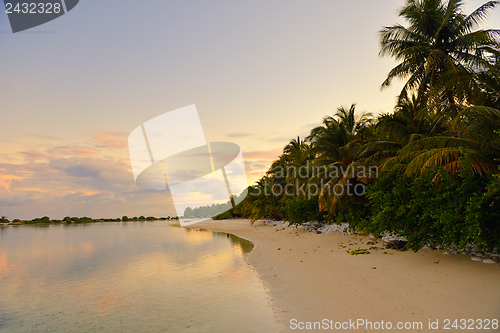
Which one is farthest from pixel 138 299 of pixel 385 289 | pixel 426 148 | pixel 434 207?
pixel 426 148

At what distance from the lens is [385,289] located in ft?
28.1

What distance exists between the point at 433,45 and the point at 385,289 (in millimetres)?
17795

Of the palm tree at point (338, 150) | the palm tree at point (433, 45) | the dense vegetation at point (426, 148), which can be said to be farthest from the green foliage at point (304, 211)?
the palm tree at point (433, 45)

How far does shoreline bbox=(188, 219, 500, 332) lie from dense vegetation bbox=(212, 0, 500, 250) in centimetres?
113

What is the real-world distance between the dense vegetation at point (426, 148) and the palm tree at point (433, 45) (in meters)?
0.06

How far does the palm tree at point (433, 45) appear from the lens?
17547 mm

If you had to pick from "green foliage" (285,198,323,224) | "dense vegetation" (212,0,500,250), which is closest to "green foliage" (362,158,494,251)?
"dense vegetation" (212,0,500,250)

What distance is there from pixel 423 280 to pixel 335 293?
2821 mm

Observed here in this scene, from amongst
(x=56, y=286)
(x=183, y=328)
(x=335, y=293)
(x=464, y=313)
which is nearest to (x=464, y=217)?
(x=464, y=313)

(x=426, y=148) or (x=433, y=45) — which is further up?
(x=433, y=45)

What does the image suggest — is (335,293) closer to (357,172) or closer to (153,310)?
(153,310)

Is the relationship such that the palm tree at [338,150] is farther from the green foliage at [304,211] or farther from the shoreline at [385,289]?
the shoreline at [385,289]

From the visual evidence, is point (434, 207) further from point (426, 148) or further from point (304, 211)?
point (304, 211)

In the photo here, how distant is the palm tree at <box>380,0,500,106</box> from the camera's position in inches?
691
